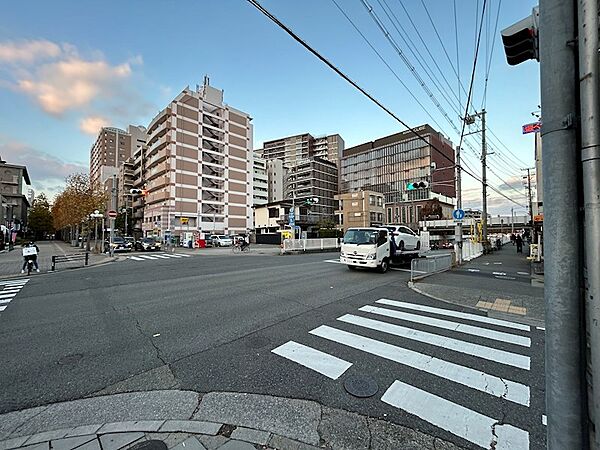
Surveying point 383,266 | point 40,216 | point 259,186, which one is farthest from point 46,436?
point 40,216

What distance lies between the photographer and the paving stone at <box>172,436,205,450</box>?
2573 mm

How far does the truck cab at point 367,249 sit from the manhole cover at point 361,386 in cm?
1010

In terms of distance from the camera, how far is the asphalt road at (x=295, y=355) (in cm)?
Answer: 328

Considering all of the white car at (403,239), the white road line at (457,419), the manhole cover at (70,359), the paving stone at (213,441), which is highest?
the white car at (403,239)

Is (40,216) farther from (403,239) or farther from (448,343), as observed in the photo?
(448,343)

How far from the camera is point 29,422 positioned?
2996mm

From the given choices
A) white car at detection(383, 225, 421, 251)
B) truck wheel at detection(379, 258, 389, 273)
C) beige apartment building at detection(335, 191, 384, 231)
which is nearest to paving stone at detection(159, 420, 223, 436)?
truck wheel at detection(379, 258, 389, 273)

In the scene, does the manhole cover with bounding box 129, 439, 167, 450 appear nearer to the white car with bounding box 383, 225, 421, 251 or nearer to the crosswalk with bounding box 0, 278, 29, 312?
Result: the crosswalk with bounding box 0, 278, 29, 312

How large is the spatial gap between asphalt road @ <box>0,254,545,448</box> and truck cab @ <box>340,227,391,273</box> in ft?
18.0

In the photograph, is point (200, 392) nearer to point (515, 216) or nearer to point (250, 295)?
point (250, 295)

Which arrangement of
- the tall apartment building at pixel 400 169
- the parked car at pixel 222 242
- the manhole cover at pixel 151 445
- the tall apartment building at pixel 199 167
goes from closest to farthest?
the manhole cover at pixel 151 445, the parked car at pixel 222 242, the tall apartment building at pixel 199 167, the tall apartment building at pixel 400 169

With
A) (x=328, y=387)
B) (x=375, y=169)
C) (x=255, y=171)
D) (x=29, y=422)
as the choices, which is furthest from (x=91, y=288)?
(x=375, y=169)

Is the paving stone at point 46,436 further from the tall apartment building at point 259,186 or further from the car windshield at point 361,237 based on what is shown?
the tall apartment building at point 259,186

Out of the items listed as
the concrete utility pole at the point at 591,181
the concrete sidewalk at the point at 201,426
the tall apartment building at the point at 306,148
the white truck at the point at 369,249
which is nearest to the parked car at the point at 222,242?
the white truck at the point at 369,249
